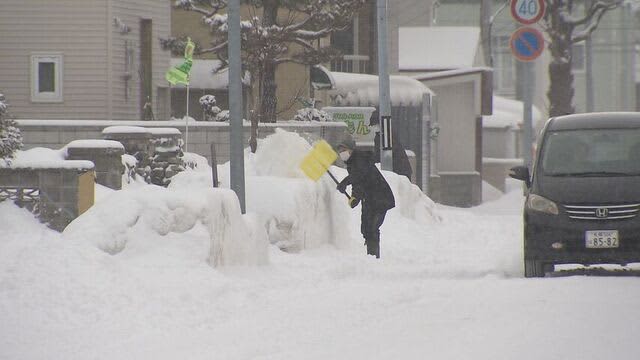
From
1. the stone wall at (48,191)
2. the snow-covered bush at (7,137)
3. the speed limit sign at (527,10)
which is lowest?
the stone wall at (48,191)

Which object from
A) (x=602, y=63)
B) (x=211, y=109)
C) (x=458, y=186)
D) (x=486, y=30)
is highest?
(x=602, y=63)

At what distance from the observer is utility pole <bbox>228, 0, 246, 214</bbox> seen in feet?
50.0

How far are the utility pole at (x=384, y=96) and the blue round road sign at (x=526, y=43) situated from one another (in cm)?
308

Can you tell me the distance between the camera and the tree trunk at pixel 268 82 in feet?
101

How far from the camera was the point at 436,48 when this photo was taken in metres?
41.8

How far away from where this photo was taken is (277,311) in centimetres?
1105

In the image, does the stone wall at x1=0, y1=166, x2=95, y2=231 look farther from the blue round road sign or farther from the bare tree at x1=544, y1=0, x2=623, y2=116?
the bare tree at x1=544, y1=0, x2=623, y2=116

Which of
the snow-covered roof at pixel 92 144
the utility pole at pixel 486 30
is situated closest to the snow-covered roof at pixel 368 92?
the utility pole at pixel 486 30

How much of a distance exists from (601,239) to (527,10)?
12284mm

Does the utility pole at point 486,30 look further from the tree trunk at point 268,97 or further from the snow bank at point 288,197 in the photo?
the snow bank at point 288,197

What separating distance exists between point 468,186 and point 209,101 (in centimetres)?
898

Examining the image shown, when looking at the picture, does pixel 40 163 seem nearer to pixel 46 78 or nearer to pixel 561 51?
pixel 46 78

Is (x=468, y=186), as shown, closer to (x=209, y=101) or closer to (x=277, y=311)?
(x=209, y=101)

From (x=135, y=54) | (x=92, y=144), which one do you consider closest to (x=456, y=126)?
(x=135, y=54)
